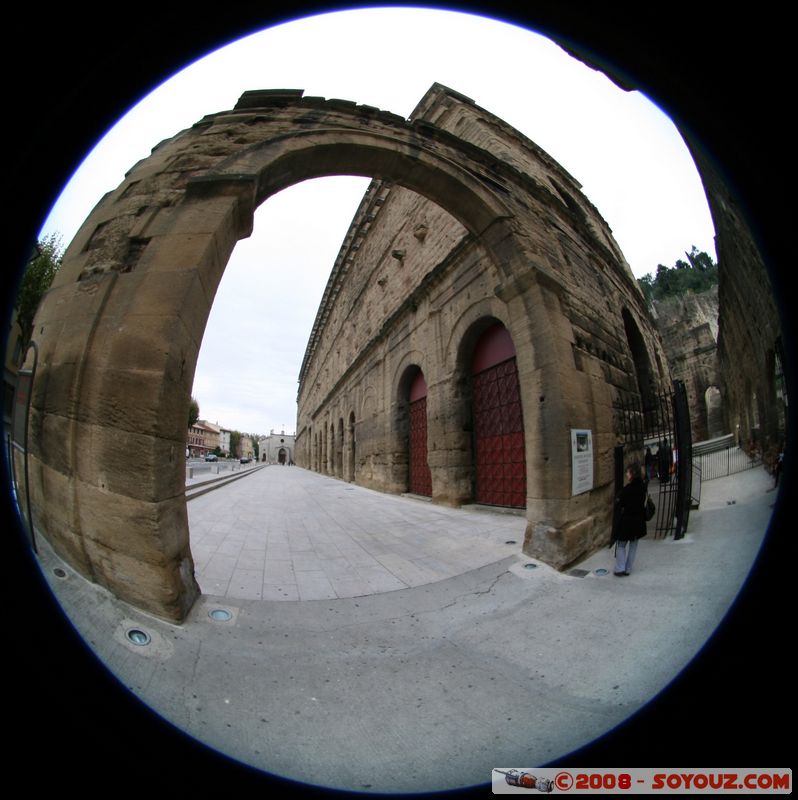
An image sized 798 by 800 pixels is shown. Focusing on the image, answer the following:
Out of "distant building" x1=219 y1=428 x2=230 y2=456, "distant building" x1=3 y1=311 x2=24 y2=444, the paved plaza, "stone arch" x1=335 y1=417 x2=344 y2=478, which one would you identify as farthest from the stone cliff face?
"distant building" x1=219 y1=428 x2=230 y2=456

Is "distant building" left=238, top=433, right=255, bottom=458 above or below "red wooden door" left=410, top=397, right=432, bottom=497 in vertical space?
below

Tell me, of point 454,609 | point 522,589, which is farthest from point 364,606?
point 522,589

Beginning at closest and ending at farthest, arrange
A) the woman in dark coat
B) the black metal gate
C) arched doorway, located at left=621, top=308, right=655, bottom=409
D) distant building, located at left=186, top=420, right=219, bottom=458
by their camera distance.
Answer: the woman in dark coat < the black metal gate < arched doorway, located at left=621, top=308, right=655, bottom=409 < distant building, located at left=186, top=420, right=219, bottom=458

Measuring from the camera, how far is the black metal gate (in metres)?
1.81

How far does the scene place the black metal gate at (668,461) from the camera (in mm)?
1812

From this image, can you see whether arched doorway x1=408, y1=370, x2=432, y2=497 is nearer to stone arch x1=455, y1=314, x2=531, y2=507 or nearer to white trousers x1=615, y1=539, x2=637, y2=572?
stone arch x1=455, y1=314, x2=531, y2=507

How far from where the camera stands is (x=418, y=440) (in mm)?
9094

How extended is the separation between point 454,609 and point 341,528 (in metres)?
2.56

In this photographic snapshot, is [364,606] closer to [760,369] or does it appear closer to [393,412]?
[760,369]

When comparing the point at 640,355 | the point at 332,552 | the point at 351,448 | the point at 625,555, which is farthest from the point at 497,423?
the point at 351,448

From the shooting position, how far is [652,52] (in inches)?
31.8

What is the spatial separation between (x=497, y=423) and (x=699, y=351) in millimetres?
4334

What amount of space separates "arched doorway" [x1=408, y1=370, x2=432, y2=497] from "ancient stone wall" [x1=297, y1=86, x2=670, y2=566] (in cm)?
28

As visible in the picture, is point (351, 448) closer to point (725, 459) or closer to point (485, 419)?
point (485, 419)
